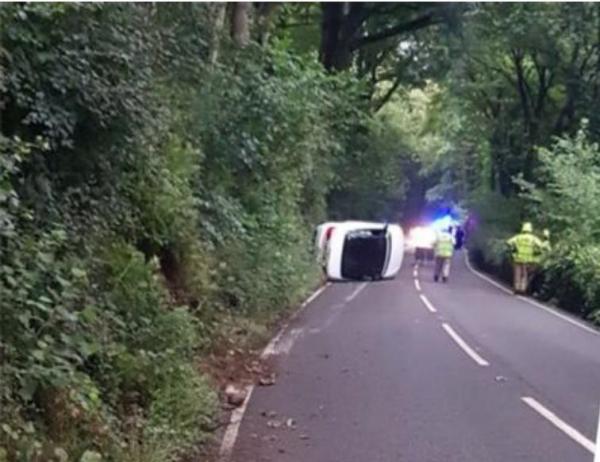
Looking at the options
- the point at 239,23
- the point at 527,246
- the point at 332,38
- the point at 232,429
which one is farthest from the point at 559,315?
the point at 332,38

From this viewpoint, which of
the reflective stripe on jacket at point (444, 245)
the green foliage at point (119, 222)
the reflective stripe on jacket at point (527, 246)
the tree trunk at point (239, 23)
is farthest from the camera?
the tree trunk at point (239, 23)

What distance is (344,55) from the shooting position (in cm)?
1881

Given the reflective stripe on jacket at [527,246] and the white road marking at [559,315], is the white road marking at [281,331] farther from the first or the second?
the reflective stripe on jacket at [527,246]

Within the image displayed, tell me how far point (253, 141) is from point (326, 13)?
298 inches

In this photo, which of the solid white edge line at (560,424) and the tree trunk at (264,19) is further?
the tree trunk at (264,19)

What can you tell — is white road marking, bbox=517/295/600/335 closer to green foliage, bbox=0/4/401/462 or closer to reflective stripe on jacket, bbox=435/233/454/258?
reflective stripe on jacket, bbox=435/233/454/258

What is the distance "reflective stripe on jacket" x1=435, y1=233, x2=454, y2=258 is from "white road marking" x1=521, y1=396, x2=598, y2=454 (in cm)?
121

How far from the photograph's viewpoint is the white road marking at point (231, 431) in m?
5.17

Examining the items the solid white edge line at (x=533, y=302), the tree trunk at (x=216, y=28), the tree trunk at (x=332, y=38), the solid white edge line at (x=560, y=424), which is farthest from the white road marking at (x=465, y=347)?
the tree trunk at (x=332, y=38)

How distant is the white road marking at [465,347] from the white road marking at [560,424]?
4.43 ft

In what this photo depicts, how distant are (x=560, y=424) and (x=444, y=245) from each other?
1.33 metres

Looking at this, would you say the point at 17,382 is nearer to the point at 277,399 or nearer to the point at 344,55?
the point at 277,399

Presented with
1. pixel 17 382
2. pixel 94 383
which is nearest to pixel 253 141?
pixel 94 383

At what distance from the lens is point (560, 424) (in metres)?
5.63
